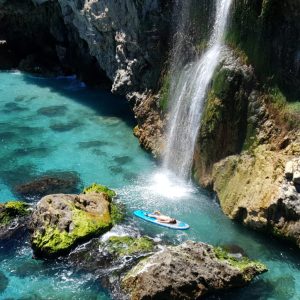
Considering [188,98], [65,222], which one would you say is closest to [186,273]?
[65,222]

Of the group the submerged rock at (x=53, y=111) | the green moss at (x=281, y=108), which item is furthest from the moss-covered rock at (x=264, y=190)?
the submerged rock at (x=53, y=111)

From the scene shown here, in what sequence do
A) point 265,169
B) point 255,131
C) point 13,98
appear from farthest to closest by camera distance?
point 13,98
point 255,131
point 265,169

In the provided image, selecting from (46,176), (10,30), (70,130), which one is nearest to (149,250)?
(46,176)

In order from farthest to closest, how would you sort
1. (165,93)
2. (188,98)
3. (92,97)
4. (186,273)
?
(92,97)
(165,93)
(188,98)
(186,273)

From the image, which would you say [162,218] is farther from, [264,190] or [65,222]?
[264,190]

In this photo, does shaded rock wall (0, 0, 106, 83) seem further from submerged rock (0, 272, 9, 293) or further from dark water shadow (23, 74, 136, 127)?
submerged rock (0, 272, 9, 293)

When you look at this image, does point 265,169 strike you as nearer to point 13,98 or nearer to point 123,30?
point 123,30
